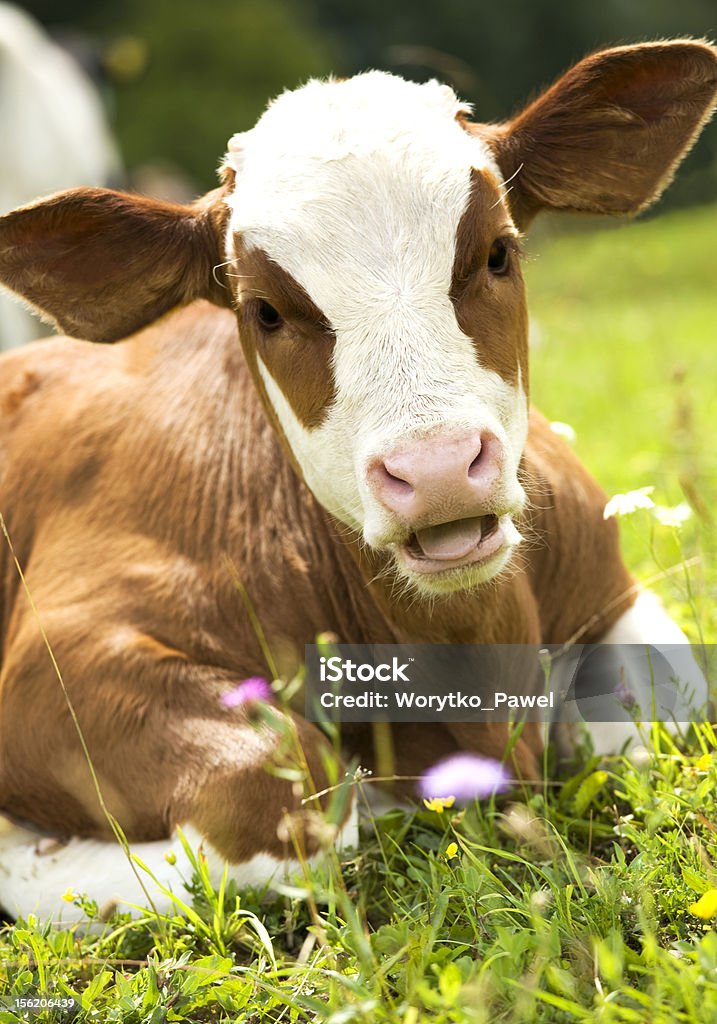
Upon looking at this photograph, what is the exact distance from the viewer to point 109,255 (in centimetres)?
322

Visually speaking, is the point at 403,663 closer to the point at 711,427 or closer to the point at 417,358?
the point at 417,358

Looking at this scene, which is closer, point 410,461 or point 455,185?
point 410,461

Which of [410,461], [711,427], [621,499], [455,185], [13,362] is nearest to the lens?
[410,461]

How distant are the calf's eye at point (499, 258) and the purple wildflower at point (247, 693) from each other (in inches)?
A: 46.3

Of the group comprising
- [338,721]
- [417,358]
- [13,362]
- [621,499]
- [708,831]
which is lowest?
[708,831]

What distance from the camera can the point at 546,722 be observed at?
3.14 metres

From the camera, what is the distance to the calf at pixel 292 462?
2744 millimetres

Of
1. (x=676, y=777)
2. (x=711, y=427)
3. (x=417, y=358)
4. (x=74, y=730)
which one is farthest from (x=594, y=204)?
(x=711, y=427)

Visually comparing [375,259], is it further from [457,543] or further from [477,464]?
[457,543]

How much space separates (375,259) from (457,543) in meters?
0.65

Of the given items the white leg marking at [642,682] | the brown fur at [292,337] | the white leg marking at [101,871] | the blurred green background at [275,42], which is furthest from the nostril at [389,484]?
the blurred green background at [275,42]

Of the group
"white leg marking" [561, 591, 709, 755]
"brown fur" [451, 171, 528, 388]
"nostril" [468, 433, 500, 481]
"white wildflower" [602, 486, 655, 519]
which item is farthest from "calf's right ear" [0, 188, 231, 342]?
"white leg marking" [561, 591, 709, 755]

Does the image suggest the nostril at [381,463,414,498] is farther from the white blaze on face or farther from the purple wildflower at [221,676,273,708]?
the purple wildflower at [221,676,273,708]

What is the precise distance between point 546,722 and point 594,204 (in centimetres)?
135
